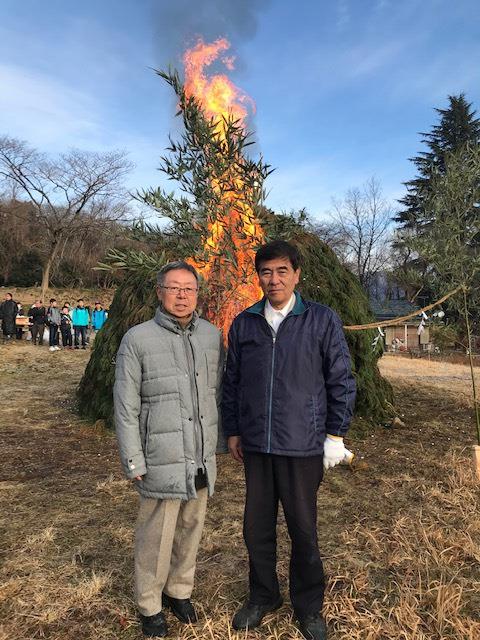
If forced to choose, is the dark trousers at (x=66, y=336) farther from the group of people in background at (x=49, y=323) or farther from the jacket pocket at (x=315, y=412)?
the jacket pocket at (x=315, y=412)

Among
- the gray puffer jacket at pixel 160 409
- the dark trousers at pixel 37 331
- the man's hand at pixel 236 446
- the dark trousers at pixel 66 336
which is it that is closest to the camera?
the gray puffer jacket at pixel 160 409

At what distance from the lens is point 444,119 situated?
3491cm

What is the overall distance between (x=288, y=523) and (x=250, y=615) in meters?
0.59

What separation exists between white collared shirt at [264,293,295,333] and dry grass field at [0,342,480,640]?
1714mm

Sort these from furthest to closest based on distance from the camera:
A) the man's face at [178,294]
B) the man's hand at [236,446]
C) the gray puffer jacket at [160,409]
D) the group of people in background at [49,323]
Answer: the group of people in background at [49,323] → the man's hand at [236,446] → the man's face at [178,294] → the gray puffer jacket at [160,409]

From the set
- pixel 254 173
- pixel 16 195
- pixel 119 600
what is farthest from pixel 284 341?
pixel 16 195

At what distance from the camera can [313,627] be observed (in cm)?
271

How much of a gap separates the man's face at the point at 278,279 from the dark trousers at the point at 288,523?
90 cm

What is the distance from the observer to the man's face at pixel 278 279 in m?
2.79

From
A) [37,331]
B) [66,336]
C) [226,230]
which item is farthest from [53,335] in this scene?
[226,230]

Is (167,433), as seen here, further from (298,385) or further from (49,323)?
(49,323)

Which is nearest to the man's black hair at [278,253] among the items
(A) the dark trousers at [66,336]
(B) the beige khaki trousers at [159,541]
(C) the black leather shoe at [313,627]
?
(B) the beige khaki trousers at [159,541]

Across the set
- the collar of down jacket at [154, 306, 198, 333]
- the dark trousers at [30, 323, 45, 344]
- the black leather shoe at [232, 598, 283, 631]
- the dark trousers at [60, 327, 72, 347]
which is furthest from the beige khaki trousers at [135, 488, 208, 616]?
the dark trousers at [30, 323, 45, 344]

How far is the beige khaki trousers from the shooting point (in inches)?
107
